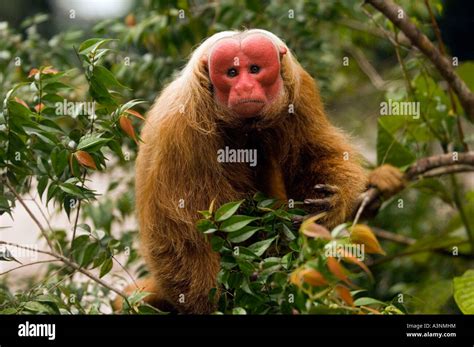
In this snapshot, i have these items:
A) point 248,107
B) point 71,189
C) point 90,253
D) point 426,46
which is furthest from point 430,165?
point 71,189

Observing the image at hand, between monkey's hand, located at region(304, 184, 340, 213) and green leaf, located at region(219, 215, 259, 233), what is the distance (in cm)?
72

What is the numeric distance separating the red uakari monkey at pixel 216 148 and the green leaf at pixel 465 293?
0.64m

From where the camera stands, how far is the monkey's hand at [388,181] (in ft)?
13.4

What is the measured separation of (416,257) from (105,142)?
3.30 metres

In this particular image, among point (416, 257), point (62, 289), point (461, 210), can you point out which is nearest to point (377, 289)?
point (416, 257)

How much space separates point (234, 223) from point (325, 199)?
0.87m

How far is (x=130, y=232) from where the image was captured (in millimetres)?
4438

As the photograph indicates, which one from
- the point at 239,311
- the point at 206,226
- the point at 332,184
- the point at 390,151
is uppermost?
the point at 390,151

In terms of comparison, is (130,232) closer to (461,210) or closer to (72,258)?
Answer: (72,258)

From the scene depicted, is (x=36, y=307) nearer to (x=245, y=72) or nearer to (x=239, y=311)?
(x=239, y=311)

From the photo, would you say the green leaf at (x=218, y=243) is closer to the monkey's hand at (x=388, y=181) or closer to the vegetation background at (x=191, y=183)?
the vegetation background at (x=191, y=183)

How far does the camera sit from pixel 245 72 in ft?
10.9
